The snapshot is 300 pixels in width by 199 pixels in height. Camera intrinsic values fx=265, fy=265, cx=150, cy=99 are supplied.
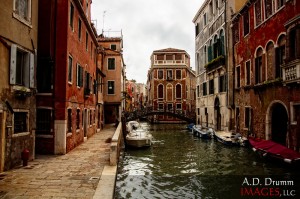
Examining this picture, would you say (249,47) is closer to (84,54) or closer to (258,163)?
(258,163)

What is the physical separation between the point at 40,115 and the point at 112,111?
2191cm

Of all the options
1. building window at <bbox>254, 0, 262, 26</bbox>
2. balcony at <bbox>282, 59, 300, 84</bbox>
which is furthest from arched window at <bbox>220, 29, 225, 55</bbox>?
balcony at <bbox>282, 59, 300, 84</bbox>

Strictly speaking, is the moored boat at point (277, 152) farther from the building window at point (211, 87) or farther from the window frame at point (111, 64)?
the window frame at point (111, 64)

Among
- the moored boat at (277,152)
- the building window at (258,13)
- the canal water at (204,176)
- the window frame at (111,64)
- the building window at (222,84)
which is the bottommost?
the canal water at (204,176)

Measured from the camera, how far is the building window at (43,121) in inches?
467

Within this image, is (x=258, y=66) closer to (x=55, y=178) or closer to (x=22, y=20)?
(x=22, y=20)

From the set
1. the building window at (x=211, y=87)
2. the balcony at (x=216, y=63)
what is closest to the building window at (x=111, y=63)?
the balcony at (x=216, y=63)

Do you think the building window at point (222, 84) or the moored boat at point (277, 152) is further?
the building window at point (222, 84)

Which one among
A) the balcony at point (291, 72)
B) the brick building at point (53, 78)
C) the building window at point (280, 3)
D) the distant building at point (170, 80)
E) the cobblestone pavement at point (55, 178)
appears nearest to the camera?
the cobblestone pavement at point (55, 178)

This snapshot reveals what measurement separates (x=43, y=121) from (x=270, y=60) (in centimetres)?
1253

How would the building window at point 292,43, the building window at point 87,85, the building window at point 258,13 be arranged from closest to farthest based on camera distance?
the building window at point 292,43 → the building window at point 258,13 → the building window at point 87,85

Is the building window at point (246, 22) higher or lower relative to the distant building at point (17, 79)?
higher

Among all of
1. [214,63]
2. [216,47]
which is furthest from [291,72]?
[216,47]

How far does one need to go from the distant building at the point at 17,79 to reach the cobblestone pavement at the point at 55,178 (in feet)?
2.48
